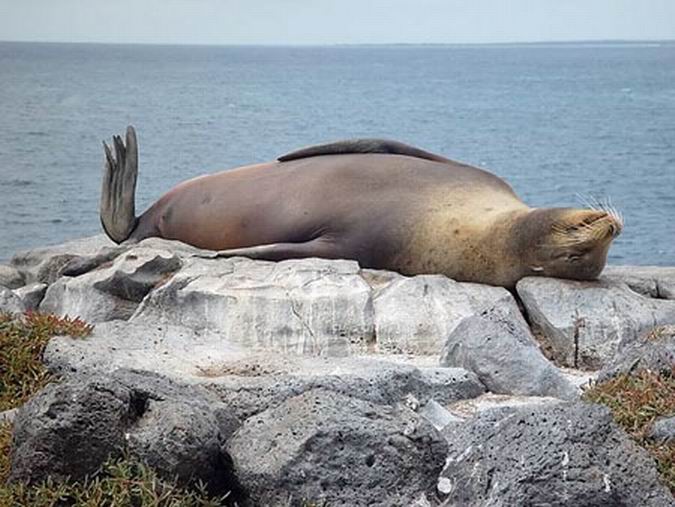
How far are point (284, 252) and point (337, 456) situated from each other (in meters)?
3.75

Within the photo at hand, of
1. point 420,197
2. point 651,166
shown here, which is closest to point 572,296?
point 420,197

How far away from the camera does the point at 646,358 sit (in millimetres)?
5000

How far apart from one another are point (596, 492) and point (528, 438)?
9.0 inches

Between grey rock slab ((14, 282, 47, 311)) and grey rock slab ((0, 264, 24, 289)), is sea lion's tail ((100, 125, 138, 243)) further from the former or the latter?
grey rock slab ((14, 282, 47, 311))

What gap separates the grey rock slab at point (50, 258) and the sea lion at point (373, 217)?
30 centimetres

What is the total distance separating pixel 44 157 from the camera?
67.2ft

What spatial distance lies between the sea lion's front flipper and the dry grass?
215cm

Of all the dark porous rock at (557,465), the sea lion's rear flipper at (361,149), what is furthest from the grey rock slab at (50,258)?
the dark porous rock at (557,465)

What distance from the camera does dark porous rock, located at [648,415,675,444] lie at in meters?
4.25

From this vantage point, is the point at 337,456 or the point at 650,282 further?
the point at 650,282

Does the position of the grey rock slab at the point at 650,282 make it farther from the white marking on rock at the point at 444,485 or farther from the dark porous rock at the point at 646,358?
the white marking on rock at the point at 444,485

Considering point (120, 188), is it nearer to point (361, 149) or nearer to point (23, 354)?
point (361, 149)

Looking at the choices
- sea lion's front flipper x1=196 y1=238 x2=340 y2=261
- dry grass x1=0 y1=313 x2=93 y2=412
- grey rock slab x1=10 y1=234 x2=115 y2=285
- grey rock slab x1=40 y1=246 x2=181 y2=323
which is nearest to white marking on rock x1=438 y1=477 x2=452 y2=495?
dry grass x1=0 y1=313 x2=93 y2=412

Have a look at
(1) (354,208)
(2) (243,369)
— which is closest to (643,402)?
(2) (243,369)
